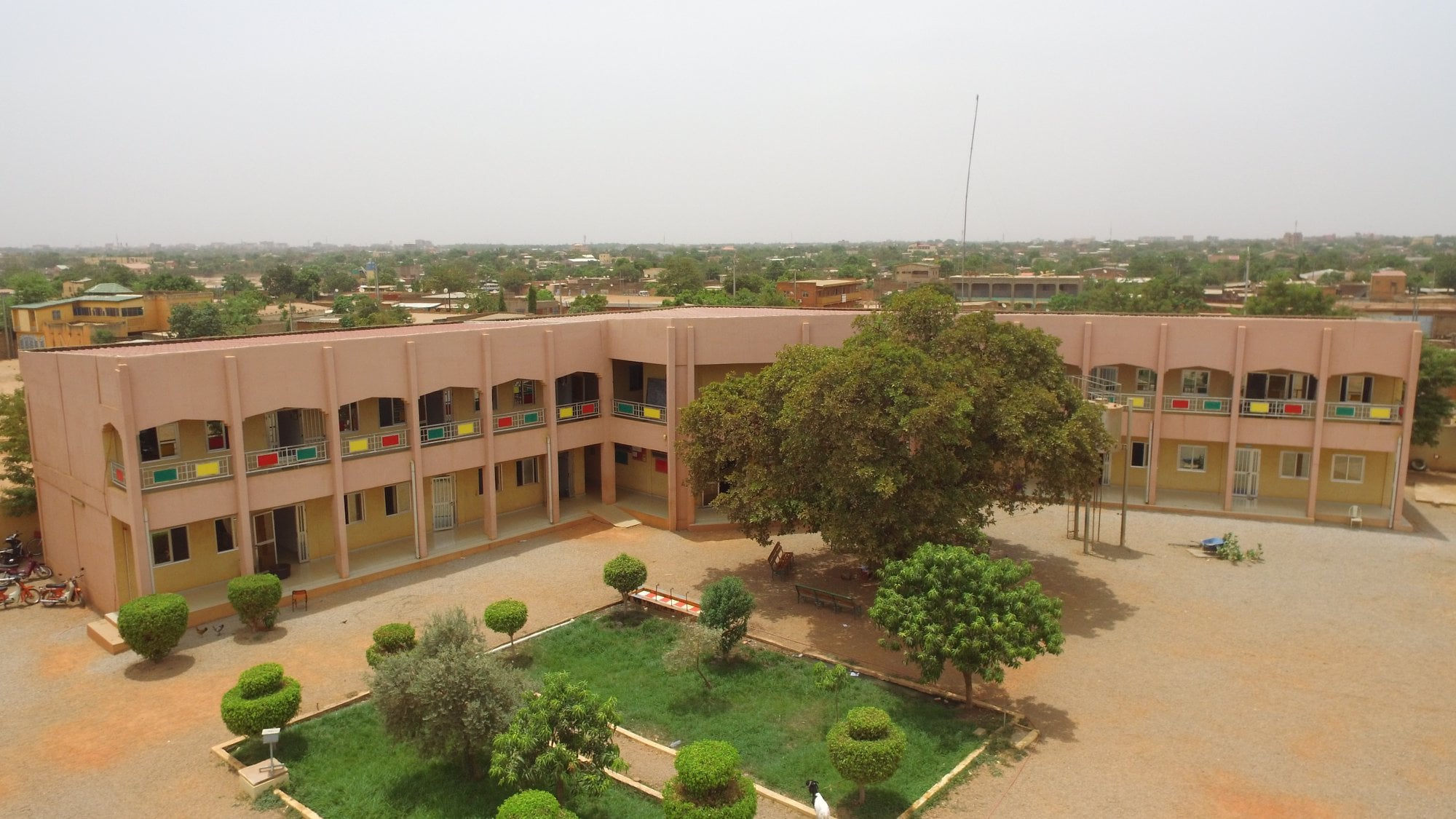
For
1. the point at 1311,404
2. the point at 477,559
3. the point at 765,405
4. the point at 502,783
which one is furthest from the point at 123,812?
the point at 1311,404

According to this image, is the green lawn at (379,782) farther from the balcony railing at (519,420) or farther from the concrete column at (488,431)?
the balcony railing at (519,420)

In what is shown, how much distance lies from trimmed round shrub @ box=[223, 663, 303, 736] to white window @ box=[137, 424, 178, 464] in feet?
25.3

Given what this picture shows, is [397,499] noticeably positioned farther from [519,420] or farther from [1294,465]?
[1294,465]

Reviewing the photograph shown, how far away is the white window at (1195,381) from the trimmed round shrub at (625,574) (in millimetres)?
19402

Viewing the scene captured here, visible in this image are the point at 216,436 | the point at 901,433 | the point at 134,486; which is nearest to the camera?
the point at 901,433

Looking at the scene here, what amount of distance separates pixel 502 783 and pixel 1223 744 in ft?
37.8

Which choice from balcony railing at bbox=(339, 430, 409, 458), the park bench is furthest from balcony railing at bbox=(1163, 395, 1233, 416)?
balcony railing at bbox=(339, 430, 409, 458)

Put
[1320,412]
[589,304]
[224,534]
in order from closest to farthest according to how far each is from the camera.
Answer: [224,534]
[1320,412]
[589,304]

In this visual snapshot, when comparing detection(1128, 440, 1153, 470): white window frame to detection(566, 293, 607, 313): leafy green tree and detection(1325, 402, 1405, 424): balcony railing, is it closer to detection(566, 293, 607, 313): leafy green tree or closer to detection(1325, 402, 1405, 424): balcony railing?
detection(1325, 402, 1405, 424): balcony railing

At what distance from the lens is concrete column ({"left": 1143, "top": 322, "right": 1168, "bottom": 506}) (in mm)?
28625

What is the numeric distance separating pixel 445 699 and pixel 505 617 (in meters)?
4.99

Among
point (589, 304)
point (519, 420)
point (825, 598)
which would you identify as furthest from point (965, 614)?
point (589, 304)

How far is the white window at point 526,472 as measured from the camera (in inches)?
1135

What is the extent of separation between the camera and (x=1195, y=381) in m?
30.1
